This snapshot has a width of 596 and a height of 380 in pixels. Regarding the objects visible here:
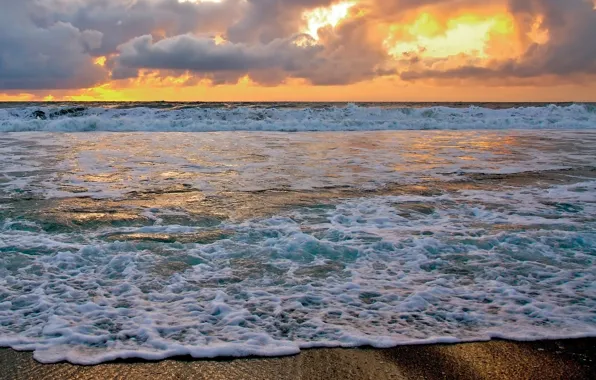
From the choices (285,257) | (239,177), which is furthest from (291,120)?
(285,257)

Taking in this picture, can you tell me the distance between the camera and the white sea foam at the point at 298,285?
3285 millimetres

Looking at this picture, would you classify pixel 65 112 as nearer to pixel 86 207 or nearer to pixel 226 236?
pixel 86 207

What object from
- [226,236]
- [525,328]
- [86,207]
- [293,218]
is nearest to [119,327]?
[226,236]

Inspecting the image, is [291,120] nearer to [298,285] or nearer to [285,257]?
[285,257]

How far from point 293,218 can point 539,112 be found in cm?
3096

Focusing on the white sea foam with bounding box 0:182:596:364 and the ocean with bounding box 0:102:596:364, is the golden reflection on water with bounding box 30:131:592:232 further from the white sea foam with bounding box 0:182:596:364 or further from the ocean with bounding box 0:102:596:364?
the white sea foam with bounding box 0:182:596:364

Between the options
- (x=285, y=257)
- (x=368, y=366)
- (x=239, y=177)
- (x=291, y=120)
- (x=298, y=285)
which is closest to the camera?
(x=368, y=366)

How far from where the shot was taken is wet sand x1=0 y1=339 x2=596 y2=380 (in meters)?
A: 2.82

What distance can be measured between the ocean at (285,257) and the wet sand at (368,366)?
0.10 meters

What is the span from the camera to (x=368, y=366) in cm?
293

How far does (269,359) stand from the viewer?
301 cm

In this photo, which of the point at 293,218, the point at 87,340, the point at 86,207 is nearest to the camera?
the point at 87,340

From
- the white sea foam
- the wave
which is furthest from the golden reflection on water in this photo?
the wave

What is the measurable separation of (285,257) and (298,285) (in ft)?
2.50
